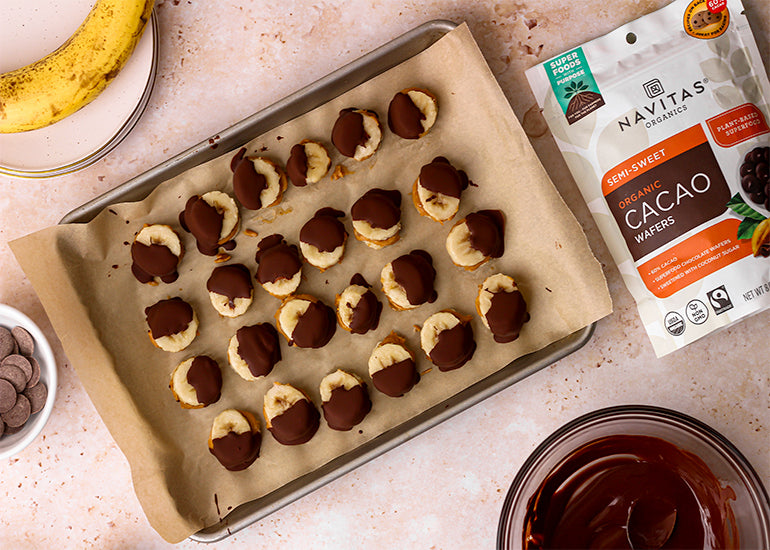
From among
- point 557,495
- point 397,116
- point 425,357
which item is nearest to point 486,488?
point 557,495

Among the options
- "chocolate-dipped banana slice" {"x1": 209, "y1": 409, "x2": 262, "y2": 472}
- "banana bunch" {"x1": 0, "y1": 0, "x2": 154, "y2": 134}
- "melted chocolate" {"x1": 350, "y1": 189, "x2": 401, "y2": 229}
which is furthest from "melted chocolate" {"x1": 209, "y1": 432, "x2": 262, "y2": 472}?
"banana bunch" {"x1": 0, "y1": 0, "x2": 154, "y2": 134}

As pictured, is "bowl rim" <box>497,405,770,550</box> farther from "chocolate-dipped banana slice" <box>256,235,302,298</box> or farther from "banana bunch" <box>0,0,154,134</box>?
"banana bunch" <box>0,0,154,134</box>

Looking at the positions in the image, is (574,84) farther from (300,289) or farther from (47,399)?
(47,399)

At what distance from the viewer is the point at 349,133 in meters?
1.32

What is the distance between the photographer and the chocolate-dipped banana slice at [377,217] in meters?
1.32

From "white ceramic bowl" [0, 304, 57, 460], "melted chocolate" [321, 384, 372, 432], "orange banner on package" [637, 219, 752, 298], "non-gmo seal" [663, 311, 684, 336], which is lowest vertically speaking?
"non-gmo seal" [663, 311, 684, 336]

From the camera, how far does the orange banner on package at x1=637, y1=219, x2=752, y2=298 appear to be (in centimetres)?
134

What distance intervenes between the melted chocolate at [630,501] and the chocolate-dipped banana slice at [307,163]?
32.7 inches

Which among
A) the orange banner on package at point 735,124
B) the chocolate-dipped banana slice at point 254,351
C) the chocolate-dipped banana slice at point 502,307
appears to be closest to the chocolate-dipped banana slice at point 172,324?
the chocolate-dipped banana slice at point 254,351

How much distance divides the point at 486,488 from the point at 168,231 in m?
0.97

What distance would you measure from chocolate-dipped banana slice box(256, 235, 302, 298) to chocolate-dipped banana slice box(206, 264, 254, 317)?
0.12 feet

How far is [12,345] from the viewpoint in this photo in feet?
4.56

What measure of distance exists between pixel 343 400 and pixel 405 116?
2.14 feet

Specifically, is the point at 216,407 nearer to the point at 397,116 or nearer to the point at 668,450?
the point at 397,116
